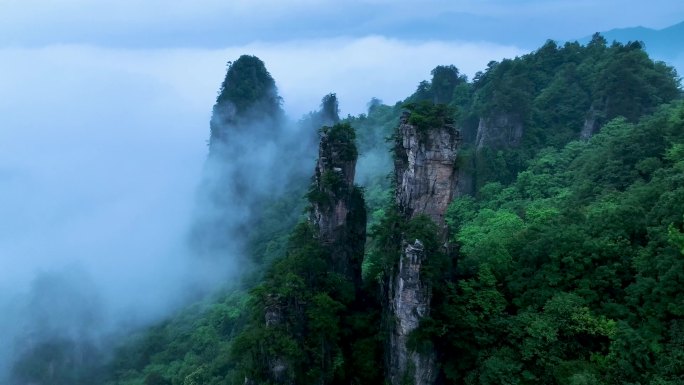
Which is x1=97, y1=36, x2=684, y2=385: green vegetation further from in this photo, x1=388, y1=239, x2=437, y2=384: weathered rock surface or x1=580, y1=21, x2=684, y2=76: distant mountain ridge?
x1=580, y1=21, x2=684, y2=76: distant mountain ridge

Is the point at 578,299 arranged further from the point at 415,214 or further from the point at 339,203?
the point at 339,203

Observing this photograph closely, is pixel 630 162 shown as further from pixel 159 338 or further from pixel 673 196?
pixel 159 338

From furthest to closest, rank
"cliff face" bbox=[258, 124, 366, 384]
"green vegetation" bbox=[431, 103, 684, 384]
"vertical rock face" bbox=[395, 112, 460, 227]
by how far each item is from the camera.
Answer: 1. "cliff face" bbox=[258, 124, 366, 384]
2. "vertical rock face" bbox=[395, 112, 460, 227]
3. "green vegetation" bbox=[431, 103, 684, 384]

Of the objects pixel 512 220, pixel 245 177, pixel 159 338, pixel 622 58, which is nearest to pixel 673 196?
pixel 512 220

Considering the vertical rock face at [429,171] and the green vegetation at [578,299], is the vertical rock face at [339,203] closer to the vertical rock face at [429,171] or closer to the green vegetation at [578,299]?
the vertical rock face at [429,171]

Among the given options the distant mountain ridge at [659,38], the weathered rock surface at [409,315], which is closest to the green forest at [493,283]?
the weathered rock surface at [409,315]

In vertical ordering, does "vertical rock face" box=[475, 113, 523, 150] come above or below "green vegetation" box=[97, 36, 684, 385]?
above

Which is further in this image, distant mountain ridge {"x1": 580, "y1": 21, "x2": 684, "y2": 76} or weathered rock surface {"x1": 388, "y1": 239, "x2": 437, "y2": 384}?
distant mountain ridge {"x1": 580, "y1": 21, "x2": 684, "y2": 76}

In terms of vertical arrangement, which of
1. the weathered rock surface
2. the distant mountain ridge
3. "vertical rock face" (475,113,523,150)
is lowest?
the weathered rock surface

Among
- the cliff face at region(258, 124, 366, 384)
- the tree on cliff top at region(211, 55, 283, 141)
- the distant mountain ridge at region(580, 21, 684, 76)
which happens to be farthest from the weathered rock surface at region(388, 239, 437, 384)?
the distant mountain ridge at region(580, 21, 684, 76)
